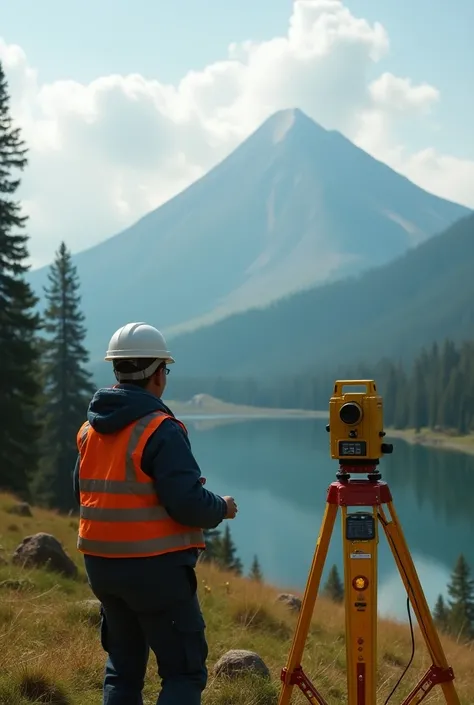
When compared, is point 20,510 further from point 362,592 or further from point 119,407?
point 119,407

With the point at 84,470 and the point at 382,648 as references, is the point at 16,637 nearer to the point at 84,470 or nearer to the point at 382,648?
the point at 84,470

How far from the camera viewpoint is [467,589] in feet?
88.5

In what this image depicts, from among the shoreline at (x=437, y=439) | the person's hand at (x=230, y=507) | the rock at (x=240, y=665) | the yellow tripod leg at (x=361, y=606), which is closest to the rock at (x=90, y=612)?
the rock at (x=240, y=665)

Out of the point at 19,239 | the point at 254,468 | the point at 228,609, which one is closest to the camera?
the point at 228,609

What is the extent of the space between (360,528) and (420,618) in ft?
1.68

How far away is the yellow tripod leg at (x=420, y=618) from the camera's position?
3.44 m

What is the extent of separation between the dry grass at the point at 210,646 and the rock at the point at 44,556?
0.19 meters

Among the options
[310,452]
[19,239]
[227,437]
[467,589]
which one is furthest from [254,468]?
[19,239]

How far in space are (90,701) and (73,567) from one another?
3.15 metres

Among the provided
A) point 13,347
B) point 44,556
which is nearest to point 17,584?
point 44,556

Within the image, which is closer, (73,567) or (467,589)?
(73,567)

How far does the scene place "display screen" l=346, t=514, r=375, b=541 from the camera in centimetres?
345

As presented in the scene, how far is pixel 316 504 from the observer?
52.5 meters

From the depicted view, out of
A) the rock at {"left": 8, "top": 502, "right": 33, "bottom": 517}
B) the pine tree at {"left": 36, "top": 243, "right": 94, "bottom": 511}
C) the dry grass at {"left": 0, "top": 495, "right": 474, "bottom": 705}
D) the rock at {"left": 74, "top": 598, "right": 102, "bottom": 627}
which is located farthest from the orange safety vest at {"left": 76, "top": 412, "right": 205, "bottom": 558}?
the pine tree at {"left": 36, "top": 243, "right": 94, "bottom": 511}
